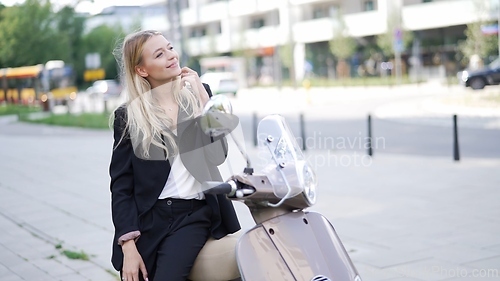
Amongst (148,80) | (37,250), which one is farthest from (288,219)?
(37,250)

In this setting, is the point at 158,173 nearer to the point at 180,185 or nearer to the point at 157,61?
the point at 180,185

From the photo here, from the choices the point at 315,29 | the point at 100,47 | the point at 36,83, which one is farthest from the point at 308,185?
the point at 100,47

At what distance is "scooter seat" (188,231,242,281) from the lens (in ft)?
9.67

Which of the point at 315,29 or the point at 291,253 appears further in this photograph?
the point at 315,29

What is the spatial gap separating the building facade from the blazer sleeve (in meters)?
38.3

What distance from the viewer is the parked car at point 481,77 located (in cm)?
3075

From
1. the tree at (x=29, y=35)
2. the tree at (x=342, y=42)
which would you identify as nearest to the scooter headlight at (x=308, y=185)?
the tree at (x=29, y=35)

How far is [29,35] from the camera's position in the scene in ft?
126

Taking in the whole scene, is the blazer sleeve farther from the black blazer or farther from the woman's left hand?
the woman's left hand

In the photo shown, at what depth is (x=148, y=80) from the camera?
124 inches

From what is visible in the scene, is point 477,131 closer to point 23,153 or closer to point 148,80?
point 23,153

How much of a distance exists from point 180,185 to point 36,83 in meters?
47.4

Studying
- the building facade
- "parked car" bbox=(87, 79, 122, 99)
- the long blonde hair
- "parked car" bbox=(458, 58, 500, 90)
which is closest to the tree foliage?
the building facade

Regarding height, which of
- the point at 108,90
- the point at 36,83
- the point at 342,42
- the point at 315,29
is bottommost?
the point at 108,90
